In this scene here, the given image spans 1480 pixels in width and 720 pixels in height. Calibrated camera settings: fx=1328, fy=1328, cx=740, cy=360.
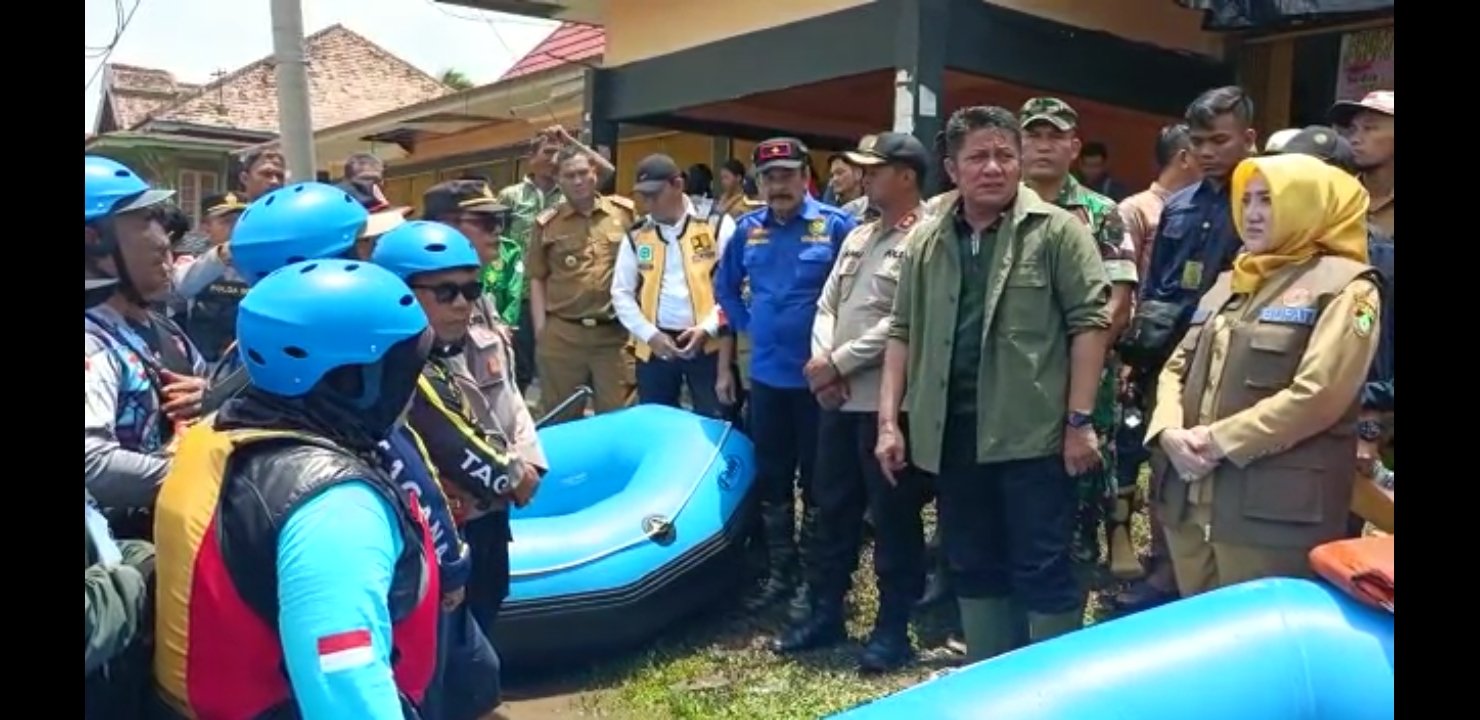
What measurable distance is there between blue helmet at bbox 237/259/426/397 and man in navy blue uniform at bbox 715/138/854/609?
8.97ft

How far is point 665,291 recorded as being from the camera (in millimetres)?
5668

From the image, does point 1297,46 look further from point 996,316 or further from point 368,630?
point 368,630

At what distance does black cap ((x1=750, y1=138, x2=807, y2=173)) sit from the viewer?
480 cm

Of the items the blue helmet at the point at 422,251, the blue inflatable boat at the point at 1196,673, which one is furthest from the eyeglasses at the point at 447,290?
the blue inflatable boat at the point at 1196,673

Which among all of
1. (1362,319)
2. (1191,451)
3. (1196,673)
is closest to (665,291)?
(1191,451)

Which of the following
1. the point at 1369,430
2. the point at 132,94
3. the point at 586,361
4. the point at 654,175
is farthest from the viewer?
the point at 132,94

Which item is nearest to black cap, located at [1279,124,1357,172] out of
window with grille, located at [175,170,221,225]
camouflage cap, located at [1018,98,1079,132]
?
camouflage cap, located at [1018,98,1079,132]

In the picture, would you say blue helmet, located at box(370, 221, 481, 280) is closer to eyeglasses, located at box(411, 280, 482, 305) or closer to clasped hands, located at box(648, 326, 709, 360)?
eyeglasses, located at box(411, 280, 482, 305)

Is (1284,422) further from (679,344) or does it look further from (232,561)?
(679,344)

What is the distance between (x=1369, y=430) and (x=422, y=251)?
2269 millimetres

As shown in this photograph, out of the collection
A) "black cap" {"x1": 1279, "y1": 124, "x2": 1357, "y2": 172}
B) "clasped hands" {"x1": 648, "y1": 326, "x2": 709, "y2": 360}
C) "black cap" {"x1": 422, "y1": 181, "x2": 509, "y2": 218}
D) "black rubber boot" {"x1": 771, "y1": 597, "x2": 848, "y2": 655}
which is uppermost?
"black cap" {"x1": 1279, "y1": 124, "x2": 1357, "y2": 172}

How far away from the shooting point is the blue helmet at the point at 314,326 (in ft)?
6.75

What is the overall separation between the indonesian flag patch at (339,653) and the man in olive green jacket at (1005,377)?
215 cm

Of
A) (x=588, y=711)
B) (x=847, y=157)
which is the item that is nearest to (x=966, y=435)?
(x=847, y=157)
